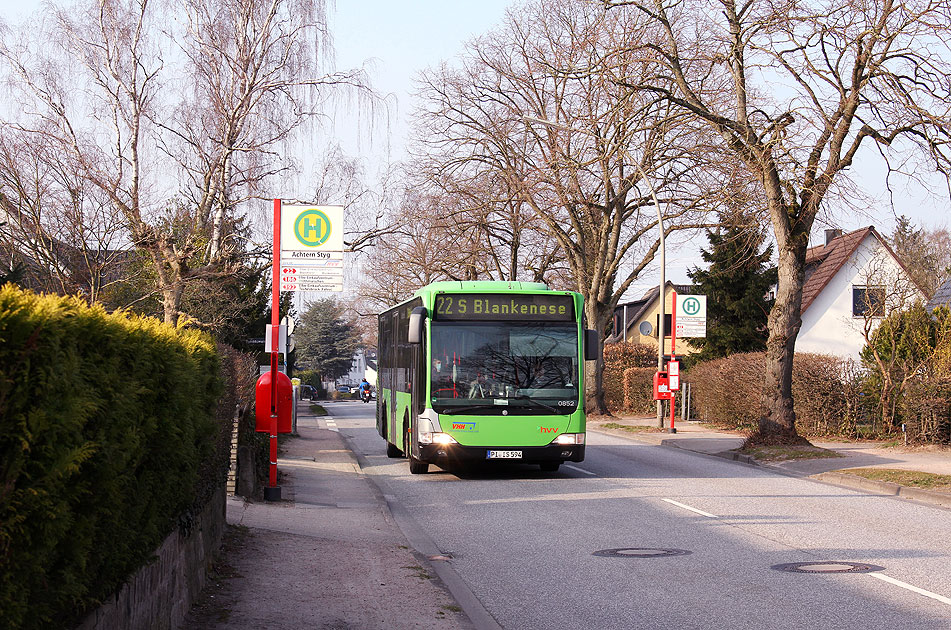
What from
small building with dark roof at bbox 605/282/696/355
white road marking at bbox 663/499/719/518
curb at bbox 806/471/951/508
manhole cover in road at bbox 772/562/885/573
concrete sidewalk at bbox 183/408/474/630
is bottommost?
concrete sidewalk at bbox 183/408/474/630

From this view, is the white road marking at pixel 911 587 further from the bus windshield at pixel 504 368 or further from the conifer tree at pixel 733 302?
the conifer tree at pixel 733 302

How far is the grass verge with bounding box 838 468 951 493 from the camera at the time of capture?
49.5ft

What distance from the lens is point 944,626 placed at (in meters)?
6.75

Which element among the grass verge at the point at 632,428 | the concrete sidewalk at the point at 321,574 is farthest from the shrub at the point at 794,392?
the concrete sidewalk at the point at 321,574

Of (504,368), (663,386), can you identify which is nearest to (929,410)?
(663,386)

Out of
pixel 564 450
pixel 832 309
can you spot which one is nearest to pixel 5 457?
pixel 564 450

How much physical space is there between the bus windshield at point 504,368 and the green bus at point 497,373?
0.02 metres

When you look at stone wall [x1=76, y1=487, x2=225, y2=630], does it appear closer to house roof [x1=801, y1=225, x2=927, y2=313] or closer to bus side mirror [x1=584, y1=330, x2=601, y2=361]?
bus side mirror [x1=584, y1=330, x2=601, y2=361]

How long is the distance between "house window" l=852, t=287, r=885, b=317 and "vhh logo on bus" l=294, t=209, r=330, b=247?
1783cm

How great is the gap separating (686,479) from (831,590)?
949cm

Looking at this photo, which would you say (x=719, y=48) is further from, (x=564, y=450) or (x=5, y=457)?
(x=5, y=457)

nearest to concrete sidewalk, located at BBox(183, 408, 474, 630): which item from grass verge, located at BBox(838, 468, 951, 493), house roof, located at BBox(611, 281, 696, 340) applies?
grass verge, located at BBox(838, 468, 951, 493)

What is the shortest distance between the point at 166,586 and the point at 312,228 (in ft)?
30.8

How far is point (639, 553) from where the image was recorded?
10.0 m
